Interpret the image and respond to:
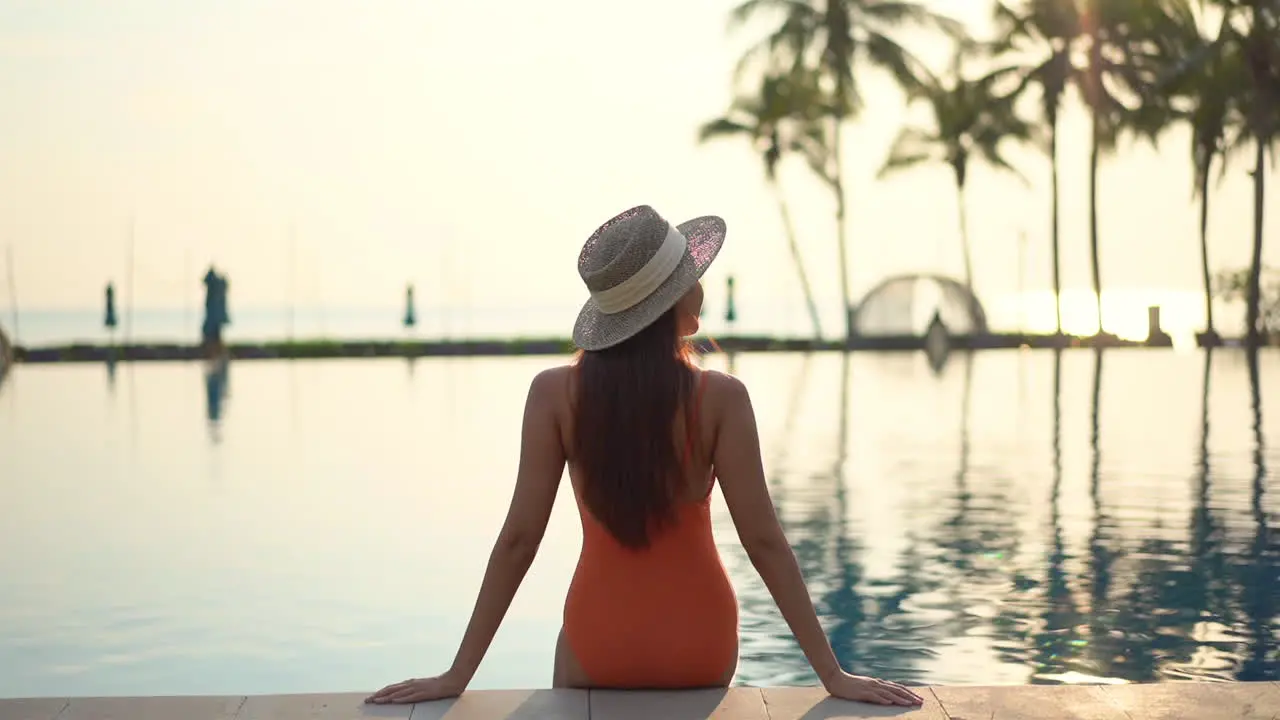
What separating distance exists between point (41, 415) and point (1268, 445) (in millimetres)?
11980

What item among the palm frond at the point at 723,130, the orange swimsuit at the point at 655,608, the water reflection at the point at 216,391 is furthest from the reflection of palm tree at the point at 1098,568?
the palm frond at the point at 723,130

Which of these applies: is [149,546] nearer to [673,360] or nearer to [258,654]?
[258,654]

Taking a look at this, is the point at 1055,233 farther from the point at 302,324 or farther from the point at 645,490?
the point at 302,324

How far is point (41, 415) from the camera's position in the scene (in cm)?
1728

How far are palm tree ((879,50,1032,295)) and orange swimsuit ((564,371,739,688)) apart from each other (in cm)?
3495

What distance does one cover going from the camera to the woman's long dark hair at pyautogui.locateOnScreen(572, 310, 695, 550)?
2.89 meters

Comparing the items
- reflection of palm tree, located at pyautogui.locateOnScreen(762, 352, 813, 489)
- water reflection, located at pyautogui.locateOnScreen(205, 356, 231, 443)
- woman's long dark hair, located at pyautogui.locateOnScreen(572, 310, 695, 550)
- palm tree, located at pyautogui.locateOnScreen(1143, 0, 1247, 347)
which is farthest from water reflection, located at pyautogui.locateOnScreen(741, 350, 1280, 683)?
palm tree, located at pyautogui.locateOnScreen(1143, 0, 1247, 347)

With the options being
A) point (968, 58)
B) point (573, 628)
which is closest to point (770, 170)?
point (968, 58)

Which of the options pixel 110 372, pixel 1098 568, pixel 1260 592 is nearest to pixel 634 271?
pixel 1260 592

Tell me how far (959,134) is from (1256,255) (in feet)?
27.0

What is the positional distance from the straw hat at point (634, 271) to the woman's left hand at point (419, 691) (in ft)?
2.24

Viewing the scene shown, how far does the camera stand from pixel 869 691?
303 centimetres

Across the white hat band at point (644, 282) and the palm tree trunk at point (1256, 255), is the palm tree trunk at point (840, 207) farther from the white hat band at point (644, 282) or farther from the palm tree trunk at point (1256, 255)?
the white hat band at point (644, 282)

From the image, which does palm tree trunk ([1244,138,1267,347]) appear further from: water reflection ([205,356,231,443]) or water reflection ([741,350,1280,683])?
water reflection ([741,350,1280,683])
